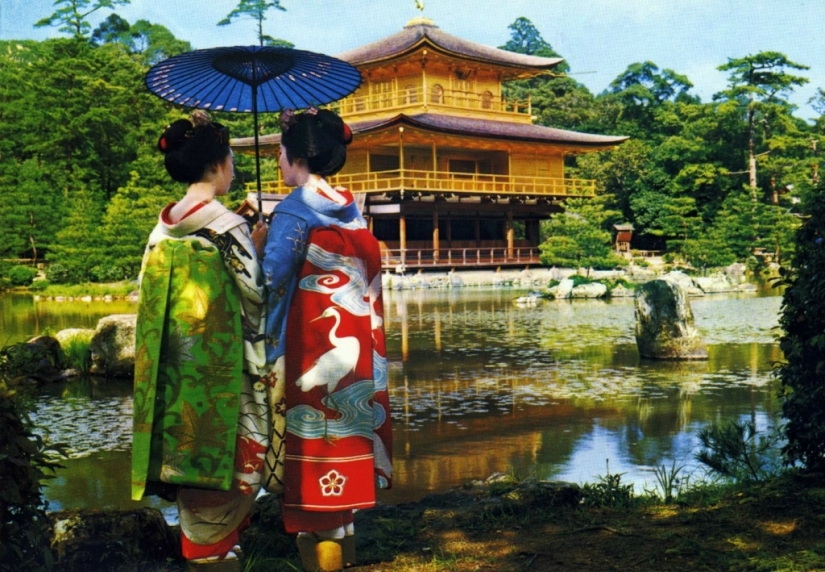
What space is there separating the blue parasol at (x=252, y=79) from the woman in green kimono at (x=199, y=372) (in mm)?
583

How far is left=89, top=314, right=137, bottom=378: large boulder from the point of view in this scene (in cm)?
871

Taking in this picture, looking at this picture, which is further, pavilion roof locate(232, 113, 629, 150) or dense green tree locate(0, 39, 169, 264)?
dense green tree locate(0, 39, 169, 264)

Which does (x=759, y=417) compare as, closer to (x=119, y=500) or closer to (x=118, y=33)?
(x=119, y=500)

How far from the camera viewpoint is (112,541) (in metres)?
2.81

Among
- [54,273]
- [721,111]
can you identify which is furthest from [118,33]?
[721,111]

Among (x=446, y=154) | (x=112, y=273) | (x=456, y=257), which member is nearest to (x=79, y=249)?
(x=112, y=273)

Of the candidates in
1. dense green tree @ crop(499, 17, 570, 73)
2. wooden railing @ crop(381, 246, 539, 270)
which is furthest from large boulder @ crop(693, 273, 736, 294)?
dense green tree @ crop(499, 17, 570, 73)

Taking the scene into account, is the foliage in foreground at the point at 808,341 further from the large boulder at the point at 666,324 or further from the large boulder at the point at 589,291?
the large boulder at the point at 589,291

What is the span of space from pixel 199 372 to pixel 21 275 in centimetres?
2443

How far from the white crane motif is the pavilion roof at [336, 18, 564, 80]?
24982 mm

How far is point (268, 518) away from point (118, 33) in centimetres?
4958

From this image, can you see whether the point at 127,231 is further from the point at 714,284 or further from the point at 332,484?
the point at 332,484

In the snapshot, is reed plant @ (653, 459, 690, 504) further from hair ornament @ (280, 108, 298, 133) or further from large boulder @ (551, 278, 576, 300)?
large boulder @ (551, 278, 576, 300)

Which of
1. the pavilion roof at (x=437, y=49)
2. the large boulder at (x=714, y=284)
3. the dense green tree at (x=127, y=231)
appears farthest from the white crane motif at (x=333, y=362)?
the pavilion roof at (x=437, y=49)
